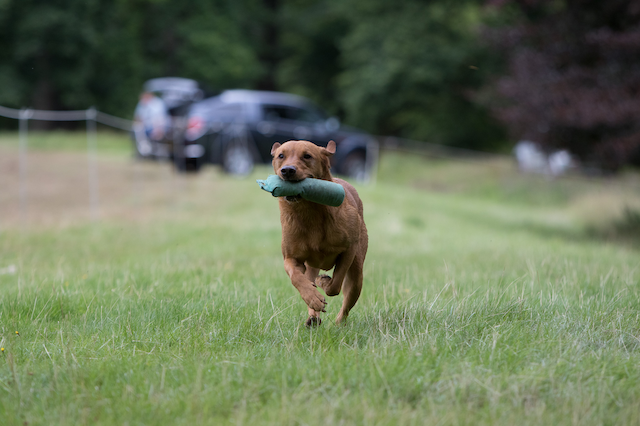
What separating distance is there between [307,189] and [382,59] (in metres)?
24.3

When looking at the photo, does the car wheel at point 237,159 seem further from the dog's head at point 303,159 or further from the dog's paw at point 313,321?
the dog's paw at point 313,321

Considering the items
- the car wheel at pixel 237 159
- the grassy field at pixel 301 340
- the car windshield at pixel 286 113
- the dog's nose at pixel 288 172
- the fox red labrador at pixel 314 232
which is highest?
the car windshield at pixel 286 113

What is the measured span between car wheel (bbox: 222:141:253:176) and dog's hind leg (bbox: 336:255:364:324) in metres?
12.7

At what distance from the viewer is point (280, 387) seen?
328 centimetres

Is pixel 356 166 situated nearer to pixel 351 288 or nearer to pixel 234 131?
pixel 234 131

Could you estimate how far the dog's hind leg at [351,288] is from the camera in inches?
180

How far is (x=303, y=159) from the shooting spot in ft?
14.5

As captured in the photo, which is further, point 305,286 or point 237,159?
point 237,159

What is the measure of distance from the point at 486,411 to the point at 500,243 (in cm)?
756

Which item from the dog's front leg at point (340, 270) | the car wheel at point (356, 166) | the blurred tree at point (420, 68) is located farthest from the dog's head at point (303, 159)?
the blurred tree at point (420, 68)

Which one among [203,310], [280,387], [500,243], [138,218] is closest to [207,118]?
[138,218]

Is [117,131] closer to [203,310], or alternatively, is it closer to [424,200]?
[424,200]

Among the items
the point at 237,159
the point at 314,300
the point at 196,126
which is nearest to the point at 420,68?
the point at 237,159

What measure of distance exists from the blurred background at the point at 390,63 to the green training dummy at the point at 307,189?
8955 mm
